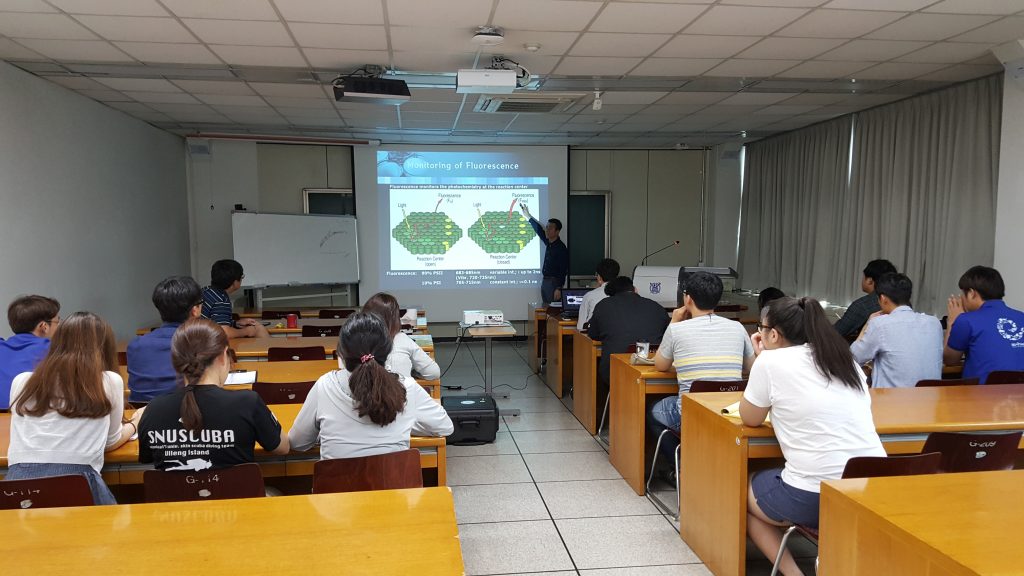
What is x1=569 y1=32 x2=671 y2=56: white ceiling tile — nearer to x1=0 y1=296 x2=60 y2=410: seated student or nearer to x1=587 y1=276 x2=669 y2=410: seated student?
x1=587 y1=276 x2=669 y2=410: seated student

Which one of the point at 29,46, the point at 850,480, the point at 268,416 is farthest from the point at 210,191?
the point at 850,480

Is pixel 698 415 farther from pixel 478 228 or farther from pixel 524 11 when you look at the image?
pixel 478 228

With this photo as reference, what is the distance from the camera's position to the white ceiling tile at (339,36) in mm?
3991

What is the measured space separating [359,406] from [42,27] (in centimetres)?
349

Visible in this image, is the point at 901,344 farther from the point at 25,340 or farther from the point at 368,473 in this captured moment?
the point at 25,340

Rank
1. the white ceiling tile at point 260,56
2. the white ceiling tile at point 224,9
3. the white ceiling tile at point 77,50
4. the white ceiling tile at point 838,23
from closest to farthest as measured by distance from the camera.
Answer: the white ceiling tile at point 224,9 → the white ceiling tile at point 838,23 → the white ceiling tile at point 77,50 → the white ceiling tile at point 260,56

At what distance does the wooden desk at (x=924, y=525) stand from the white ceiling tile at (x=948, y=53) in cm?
359

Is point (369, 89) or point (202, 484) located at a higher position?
point (369, 89)

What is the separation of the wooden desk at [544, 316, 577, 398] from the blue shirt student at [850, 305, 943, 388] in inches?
107

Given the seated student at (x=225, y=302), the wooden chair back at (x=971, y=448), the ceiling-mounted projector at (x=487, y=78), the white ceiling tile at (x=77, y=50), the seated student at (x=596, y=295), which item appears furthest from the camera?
the seated student at (x=596, y=295)

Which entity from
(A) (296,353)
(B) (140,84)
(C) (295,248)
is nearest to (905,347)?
(A) (296,353)

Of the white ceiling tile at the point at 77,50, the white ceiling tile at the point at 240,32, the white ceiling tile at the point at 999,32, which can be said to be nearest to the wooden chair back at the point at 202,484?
the white ceiling tile at the point at 240,32

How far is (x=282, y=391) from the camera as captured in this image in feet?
10.5

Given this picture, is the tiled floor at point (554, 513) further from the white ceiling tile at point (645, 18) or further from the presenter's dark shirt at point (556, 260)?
the presenter's dark shirt at point (556, 260)
